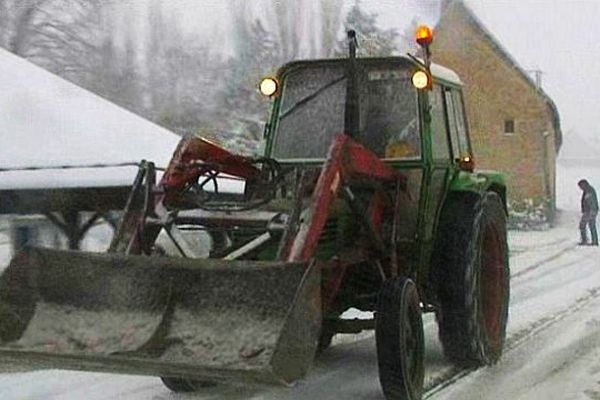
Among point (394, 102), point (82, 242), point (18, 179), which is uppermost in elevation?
point (394, 102)

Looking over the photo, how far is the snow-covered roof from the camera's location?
9.23 meters

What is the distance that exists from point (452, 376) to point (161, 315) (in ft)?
7.82

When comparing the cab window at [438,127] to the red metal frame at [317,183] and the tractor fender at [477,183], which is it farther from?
the red metal frame at [317,183]

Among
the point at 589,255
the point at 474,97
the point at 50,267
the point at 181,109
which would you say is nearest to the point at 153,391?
the point at 50,267

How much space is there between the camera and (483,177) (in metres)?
7.17

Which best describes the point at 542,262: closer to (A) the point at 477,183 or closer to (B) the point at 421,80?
(A) the point at 477,183

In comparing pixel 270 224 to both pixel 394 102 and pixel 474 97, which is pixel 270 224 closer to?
pixel 394 102

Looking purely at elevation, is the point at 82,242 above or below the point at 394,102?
below

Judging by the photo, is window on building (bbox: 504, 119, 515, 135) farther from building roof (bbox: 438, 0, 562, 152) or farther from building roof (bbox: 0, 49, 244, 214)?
building roof (bbox: 0, 49, 244, 214)

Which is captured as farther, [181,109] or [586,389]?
[181,109]

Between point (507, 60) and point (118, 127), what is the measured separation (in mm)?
20267

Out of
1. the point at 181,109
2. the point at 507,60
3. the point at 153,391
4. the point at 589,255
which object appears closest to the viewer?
the point at 153,391

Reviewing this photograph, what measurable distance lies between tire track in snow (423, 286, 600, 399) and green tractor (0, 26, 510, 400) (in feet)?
0.68

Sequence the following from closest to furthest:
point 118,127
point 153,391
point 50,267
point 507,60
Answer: point 50,267 < point 153,391 < point 118,127 < point 507,60
